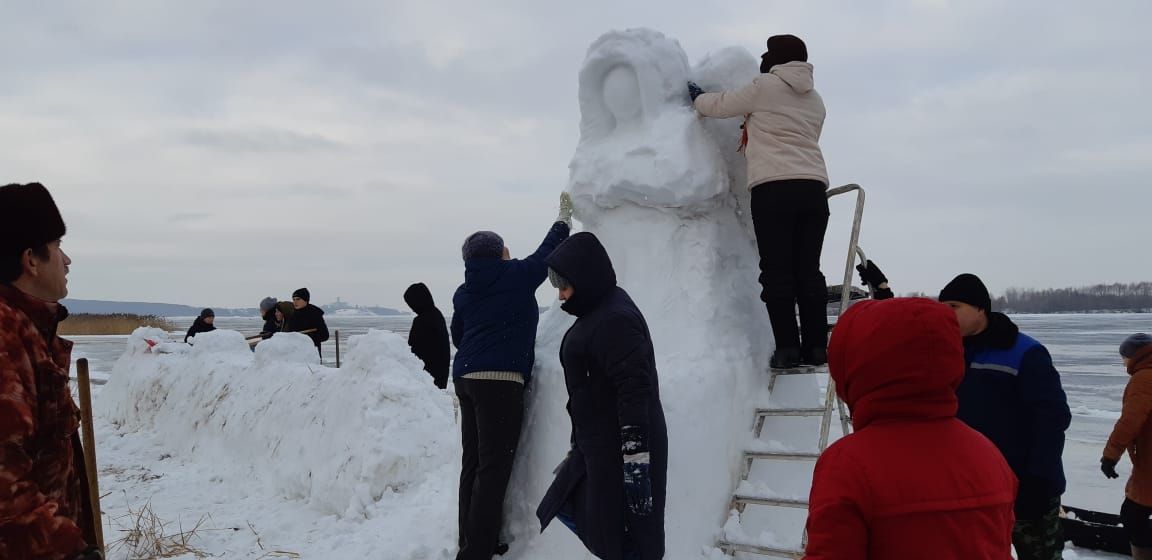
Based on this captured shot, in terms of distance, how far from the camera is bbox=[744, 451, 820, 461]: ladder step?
134 inches

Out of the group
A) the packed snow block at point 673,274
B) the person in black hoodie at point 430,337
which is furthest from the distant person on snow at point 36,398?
the person in black hoodie at point 430,337

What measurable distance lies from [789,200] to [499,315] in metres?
1.56

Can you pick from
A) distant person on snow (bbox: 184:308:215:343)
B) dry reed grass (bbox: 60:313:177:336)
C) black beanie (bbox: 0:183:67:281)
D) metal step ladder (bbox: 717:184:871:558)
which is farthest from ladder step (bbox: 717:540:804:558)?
dry reed grass (bbox: 60:313:177:336)

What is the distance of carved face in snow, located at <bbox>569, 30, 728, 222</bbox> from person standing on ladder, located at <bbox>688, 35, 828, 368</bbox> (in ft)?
1.20

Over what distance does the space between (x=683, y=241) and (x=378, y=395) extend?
3.62m

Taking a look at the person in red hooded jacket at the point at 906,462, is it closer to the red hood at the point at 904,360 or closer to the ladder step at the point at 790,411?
the red hood at the point at 904,360

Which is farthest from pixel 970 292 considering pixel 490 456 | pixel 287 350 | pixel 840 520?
pixel 287 350

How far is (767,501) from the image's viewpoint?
350 centimetres

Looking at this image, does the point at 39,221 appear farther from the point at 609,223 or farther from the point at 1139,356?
the point at 1139,356

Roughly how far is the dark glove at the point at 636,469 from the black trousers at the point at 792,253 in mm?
1285

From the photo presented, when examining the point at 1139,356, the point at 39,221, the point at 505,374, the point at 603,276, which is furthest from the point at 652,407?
the point at 1139,356

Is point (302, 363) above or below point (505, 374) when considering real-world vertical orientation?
below

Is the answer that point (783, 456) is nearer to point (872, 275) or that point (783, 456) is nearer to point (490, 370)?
point (872, 275)

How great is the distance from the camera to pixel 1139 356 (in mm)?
4297
